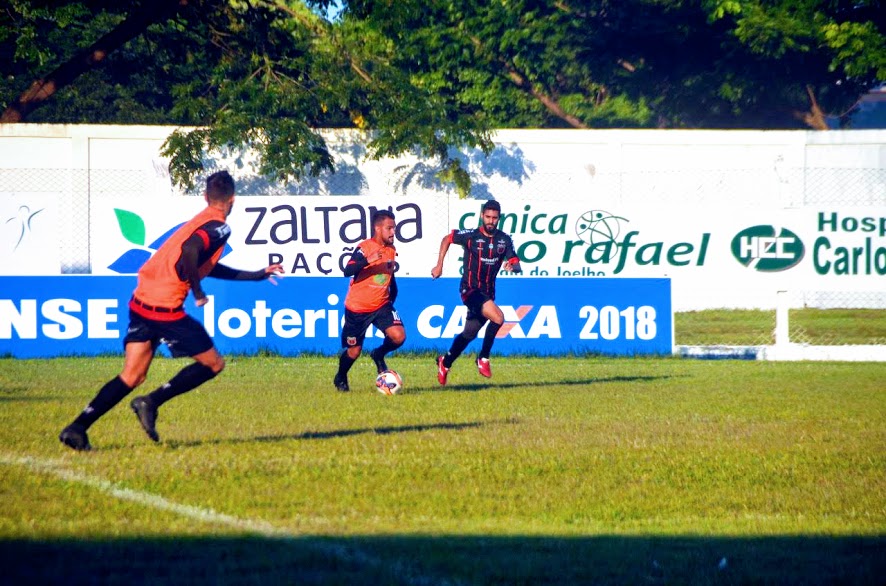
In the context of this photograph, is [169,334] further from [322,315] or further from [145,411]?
[322,315]

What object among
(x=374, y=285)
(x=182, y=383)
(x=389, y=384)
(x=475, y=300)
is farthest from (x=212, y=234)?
(x=475, y=300)

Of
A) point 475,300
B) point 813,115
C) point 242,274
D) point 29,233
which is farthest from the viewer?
point 813,115

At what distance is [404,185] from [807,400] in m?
14.2

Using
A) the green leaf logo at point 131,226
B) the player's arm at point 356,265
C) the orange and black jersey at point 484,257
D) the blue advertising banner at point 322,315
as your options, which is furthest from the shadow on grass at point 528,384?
the green leaf logo at point 131,226

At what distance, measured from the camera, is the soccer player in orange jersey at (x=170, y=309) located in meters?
8.43

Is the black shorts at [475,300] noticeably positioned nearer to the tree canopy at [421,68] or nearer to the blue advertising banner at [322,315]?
the blue advertising banner at [322,315]

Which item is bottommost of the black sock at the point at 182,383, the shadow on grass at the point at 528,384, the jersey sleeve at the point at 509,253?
the shadow on grass at the point at 528,384

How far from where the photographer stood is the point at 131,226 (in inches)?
918

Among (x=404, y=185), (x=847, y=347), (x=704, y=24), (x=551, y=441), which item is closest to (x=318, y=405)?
(x=551, y=441)

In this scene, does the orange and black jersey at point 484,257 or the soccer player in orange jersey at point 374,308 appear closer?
the soccer player in orange jersey at point 374,308

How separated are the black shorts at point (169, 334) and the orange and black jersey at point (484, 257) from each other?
19.5 feet

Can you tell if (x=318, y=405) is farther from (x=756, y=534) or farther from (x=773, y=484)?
(x=756, y=534)

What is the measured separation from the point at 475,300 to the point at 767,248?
9.85 metres

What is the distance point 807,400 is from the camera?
42.4 ft
